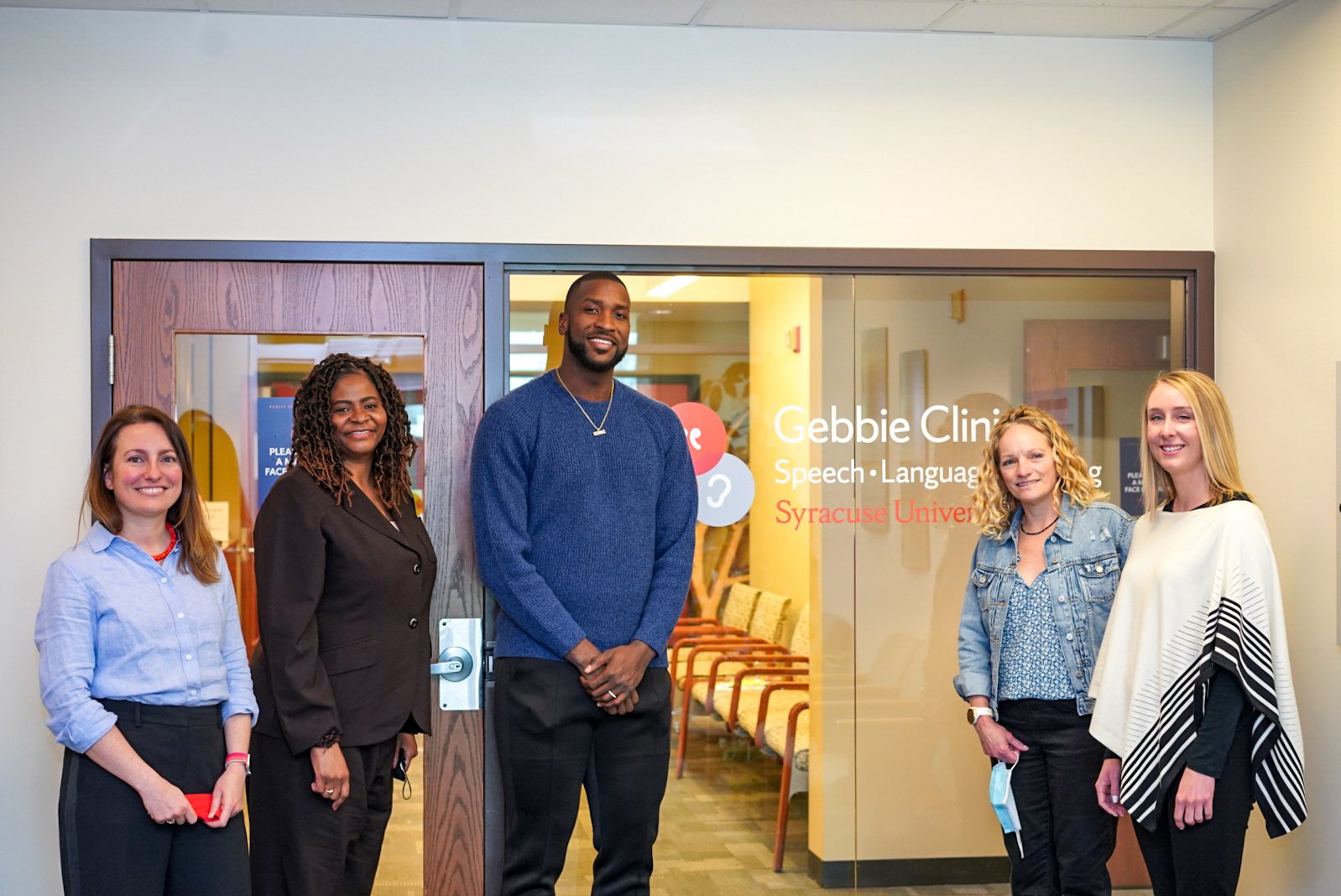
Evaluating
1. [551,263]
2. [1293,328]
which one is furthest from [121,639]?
[1293,328]

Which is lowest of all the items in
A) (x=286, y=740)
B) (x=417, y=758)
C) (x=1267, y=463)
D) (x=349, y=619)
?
(x=417, y=758)

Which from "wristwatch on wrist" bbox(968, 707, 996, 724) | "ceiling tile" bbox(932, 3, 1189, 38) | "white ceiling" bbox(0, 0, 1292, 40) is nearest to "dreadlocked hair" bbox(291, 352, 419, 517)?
"white ceiling" bbox(0, 0, 1292, 40)

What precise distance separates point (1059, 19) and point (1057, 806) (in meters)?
2.32

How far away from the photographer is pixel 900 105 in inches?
158

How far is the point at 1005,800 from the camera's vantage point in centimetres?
323

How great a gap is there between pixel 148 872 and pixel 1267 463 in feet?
10.7

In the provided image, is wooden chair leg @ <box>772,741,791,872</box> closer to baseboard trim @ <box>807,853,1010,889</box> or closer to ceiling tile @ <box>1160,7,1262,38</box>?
baseboard trim @ <box>807,853,1010,889</box>

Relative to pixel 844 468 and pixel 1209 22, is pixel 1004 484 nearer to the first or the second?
pixel 844 468

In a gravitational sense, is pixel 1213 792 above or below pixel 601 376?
Answer: below

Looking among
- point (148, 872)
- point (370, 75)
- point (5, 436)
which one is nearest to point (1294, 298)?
point (370, 75)

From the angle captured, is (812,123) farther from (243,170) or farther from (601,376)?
(243,170)

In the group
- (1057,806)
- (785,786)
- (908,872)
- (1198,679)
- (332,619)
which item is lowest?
(908,872)

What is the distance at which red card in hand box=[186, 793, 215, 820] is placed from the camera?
2662 mm

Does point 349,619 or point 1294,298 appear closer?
point 349,619
